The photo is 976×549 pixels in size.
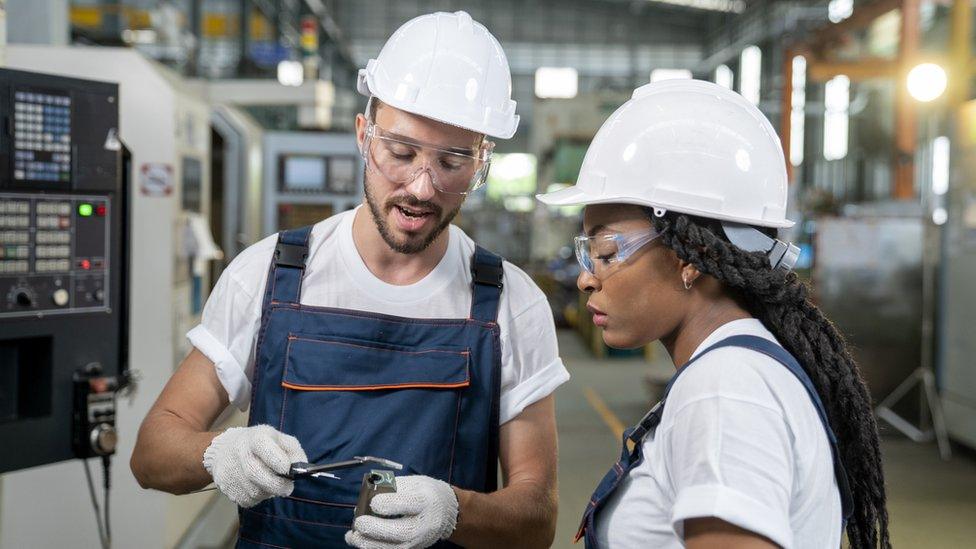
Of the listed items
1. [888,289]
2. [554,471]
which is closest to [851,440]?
[554,471]

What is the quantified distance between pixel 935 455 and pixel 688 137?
→ 5.66m

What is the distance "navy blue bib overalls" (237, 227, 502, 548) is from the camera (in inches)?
65.5

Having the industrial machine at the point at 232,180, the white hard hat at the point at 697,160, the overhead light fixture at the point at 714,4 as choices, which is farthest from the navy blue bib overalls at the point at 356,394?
the overhead light fixture at the point at 714,4

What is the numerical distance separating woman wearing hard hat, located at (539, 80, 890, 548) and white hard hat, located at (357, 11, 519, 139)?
16.7 inches

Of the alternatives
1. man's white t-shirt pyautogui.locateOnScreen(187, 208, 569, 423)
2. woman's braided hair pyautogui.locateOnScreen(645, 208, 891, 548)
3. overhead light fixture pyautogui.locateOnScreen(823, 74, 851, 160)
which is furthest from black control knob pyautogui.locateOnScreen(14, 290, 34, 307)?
overhead light fixture pyautogui.locateOnScreen(823, 74, 851, 160)

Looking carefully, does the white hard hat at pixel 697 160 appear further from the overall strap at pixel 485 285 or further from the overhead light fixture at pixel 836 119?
the overhead light fixture at pixel 836 119

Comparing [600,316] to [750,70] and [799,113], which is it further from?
[750,70]

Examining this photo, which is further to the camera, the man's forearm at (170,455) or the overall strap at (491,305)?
the overall strap at (491,305)

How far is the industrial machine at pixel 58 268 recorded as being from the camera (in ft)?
7.02

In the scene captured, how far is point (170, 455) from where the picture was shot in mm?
Result: 1671

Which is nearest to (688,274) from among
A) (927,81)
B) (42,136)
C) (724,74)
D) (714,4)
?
(42,136)

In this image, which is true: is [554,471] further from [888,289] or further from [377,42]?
[377,42]

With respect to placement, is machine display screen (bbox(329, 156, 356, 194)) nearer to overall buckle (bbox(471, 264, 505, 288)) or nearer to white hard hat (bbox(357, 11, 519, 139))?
white hard hat (bbox(357, 11, 519, 139))

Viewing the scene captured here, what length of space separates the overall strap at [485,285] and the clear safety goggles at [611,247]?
393 mm
